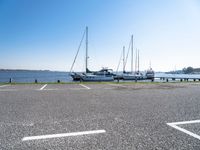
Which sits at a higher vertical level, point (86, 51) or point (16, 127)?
point (86, 51)

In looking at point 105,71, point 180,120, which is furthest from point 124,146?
point 105,71

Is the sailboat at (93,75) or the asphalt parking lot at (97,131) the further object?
the sailboat at (93,75)

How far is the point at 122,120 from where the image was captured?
5.77 metres

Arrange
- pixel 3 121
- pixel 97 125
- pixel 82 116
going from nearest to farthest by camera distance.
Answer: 1. pixel 97 125
2. pixel 3 121
3. pixel 82 116

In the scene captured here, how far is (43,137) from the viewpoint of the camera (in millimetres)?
4137

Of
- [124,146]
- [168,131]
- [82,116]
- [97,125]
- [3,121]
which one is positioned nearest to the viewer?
[124,146]

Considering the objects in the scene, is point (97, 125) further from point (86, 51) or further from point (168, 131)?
point (86, 51)

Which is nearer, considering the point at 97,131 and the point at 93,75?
the point at 97,131

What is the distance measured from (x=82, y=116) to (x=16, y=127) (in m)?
2.32

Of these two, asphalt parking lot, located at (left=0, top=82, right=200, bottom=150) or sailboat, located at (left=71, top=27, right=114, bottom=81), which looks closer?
asphalt parking lot, located at (left=0, top=82, right=200, bottom=150)

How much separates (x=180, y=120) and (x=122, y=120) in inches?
85.4

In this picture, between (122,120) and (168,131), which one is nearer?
(168,131)

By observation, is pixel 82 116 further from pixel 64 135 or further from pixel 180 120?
pixel 180 120

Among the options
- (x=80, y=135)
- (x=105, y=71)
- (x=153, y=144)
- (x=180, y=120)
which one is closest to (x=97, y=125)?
(x=80, y=135)
